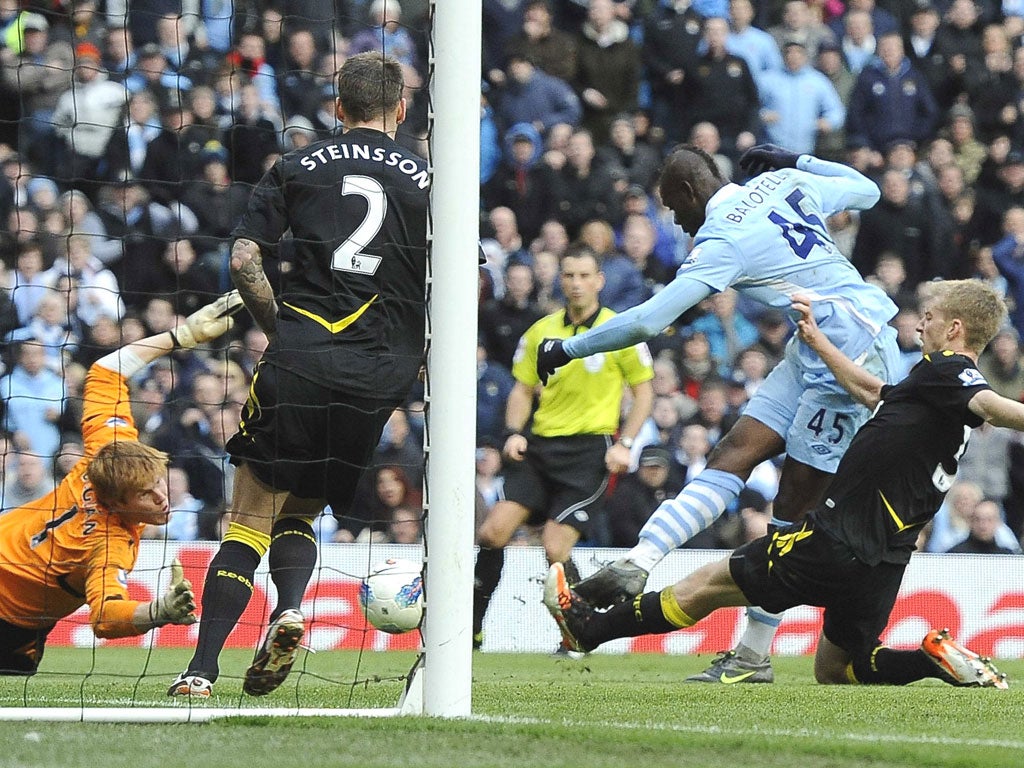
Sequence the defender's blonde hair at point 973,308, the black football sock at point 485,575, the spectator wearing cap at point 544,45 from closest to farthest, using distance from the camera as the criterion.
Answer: the defender's blonde hair at point 973,308 → the black football sock at point 485,575 → the spectator wearing cap at point 544,45

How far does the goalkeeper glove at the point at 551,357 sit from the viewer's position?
6.47 metres

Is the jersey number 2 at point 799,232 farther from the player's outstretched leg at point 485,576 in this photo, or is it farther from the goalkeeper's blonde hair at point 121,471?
the player's outstretched leg at point 485,576

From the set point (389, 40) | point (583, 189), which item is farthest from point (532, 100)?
point (389, 40)

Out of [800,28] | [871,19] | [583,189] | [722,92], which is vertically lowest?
[583,189]

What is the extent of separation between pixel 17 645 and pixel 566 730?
97.6 inches

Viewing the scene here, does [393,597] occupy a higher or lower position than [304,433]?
lower

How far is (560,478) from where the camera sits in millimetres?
9625

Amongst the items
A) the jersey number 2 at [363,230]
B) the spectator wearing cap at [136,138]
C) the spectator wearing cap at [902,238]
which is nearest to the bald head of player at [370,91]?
the jersey number 2 at [363,230]

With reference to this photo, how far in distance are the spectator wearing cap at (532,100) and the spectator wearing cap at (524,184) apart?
191 mm

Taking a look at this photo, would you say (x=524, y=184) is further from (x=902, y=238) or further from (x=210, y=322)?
(x=210, y=322)

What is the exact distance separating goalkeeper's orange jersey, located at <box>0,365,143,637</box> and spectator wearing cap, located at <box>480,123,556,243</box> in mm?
6767

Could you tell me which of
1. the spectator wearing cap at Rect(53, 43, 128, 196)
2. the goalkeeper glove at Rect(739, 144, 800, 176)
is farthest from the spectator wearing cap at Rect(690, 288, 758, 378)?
the goalkeeper glove at Rect(739, 144, 800, 176)

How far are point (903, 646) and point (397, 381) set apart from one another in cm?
560

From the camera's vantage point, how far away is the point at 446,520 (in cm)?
494
